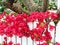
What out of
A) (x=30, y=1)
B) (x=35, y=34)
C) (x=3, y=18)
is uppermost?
(x=30, y=1)

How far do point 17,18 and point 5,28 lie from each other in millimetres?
127

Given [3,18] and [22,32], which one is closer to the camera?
[22,32]

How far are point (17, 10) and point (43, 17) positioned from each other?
0.29m

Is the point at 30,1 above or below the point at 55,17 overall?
above

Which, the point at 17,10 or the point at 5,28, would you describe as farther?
the point at 17,10

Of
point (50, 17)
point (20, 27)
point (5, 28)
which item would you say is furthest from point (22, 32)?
point (50, 17)

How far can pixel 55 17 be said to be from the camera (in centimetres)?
161

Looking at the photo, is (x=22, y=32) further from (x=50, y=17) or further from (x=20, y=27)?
(x=50, y=17)

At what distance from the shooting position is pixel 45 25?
5.16ft

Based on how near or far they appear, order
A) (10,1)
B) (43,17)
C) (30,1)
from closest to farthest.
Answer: (43,17) → (10,1) → (30,1)

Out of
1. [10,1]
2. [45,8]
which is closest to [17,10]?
[10,1]

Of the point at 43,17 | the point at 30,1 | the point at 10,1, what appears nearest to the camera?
the point at 43,17

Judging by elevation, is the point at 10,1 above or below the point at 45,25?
above

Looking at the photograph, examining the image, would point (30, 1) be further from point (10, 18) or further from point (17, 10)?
point (10, 18)
